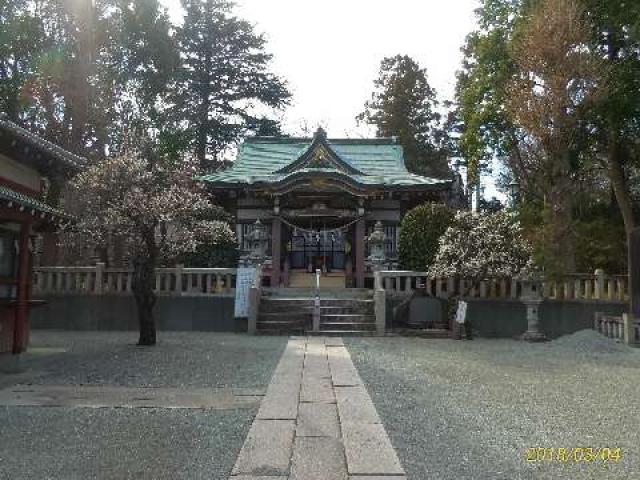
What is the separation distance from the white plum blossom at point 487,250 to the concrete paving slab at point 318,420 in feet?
28.2

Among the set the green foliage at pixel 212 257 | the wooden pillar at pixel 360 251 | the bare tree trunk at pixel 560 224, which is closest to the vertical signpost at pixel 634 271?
the bare tree trunk at pixel 560 224

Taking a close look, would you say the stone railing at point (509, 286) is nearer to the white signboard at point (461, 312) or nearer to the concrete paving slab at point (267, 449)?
the white signboard at point (461, 312)

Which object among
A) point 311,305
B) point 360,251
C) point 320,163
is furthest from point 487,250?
point 320,163

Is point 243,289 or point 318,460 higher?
point 243,289

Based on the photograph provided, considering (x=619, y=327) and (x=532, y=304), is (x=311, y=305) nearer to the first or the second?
(x=532, y=304)

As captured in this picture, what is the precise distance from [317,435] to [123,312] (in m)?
12.2

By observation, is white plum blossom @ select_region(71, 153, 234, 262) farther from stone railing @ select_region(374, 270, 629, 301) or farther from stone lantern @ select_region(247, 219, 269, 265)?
stone railing @ select_region(374, 270, 629, 301)

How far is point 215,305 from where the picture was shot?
51.8 ft

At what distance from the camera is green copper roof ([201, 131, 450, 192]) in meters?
20.3

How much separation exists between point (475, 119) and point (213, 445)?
1864 cm

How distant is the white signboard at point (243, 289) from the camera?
15242mm

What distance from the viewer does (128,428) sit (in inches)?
208

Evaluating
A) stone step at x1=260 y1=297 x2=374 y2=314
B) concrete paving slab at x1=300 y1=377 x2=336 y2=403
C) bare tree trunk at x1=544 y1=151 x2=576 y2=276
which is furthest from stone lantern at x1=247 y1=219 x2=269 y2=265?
concrete paving slab at x1=300 y1=377 x2=336 y2=403

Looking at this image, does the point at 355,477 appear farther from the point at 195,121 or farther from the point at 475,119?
the point at 195,121
